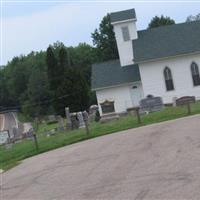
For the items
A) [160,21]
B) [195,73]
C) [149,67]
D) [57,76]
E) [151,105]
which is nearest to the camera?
[151,105]

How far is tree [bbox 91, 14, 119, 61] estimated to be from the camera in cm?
8081

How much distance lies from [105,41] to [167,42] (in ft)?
Result: 95.8

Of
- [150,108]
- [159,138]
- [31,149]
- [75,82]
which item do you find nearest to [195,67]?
[150,108]

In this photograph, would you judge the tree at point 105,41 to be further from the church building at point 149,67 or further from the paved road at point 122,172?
the paved road at point 122,172

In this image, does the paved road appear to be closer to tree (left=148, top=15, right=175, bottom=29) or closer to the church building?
the church building

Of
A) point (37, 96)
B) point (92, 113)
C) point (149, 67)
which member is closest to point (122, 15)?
point (149, 67)

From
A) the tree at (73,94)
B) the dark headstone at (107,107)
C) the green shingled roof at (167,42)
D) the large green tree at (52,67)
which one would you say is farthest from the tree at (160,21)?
the dark headstone at (107,107)

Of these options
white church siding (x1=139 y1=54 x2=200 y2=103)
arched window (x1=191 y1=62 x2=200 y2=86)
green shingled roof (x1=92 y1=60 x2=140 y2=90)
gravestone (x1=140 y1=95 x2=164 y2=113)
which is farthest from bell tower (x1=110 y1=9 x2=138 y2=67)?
gravestone (x1=140 y1=95 x2=164 y2=113)

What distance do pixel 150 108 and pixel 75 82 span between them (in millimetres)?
27507

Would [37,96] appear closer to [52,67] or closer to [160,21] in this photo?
[52,67]

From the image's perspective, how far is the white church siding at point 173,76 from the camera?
52.5 metres

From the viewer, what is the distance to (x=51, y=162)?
1947 cm

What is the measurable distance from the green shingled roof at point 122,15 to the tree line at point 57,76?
12478mm

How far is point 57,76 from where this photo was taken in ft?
255
